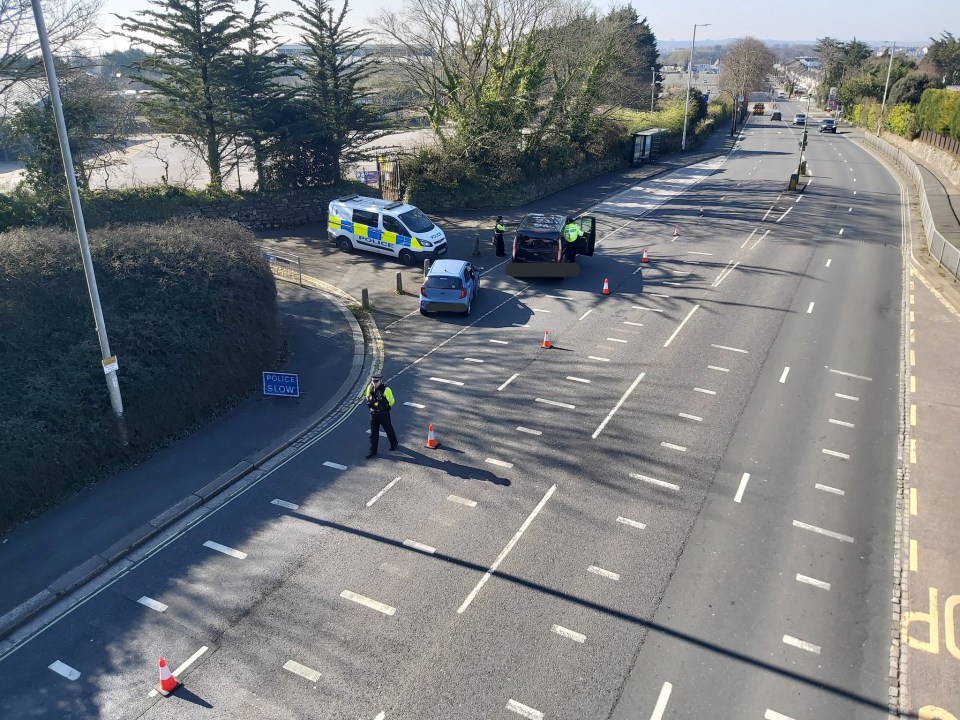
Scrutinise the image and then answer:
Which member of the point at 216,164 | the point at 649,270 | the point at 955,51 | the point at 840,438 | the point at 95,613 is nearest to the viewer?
the point at 95,613

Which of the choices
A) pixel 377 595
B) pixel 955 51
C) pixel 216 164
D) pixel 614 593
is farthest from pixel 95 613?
pixel 955 51

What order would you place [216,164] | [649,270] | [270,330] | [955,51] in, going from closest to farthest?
[270,330] → [649,270] → [216,164] → [955,51]

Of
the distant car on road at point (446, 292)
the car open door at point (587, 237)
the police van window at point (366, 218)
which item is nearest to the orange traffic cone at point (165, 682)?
the distant car on road at point (446, 292)

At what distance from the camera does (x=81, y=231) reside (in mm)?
11000

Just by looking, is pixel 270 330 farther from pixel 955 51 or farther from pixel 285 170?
pixel 955 51

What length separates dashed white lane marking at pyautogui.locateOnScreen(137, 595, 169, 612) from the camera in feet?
29.5

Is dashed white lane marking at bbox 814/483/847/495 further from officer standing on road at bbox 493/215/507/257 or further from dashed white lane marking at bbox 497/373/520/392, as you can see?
officer standing on road at bbox 493/215/507/257

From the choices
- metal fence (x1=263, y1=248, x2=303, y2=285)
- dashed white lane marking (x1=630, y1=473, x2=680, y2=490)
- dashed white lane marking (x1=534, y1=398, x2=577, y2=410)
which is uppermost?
metal fence (x1=263, y1=248, x2=303, y2=285)

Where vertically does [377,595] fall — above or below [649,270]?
below

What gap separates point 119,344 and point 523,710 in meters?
10.1

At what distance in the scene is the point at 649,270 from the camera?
23703mm

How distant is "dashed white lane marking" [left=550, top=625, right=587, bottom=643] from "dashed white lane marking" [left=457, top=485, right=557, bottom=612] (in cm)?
121

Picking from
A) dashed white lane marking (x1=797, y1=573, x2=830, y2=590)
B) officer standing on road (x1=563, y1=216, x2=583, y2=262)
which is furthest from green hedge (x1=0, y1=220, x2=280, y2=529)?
dashed white lane marking (x1=797, y1=573, x2=830, y2=590)

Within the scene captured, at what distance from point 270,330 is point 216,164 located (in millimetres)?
14911
